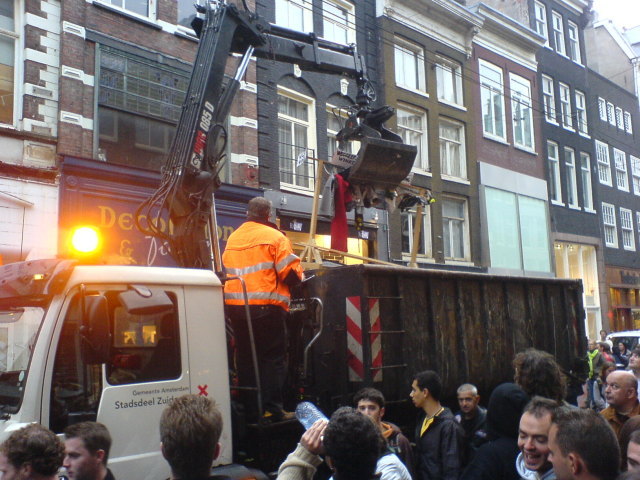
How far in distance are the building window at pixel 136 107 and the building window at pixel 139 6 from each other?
939 mm

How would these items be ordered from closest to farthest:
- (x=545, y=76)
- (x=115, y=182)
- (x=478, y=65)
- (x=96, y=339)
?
(x=96, y=339) → (x=115, y=182) → (x=478, y=65) → (x=545, y=76)

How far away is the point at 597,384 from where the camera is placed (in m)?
12.0

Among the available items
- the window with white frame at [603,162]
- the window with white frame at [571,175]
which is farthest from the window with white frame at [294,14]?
the window with white frame at [603,162]

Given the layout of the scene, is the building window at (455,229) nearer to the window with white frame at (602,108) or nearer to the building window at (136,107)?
the building window at (136,107)

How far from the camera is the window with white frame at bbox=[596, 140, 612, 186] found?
28250 mm

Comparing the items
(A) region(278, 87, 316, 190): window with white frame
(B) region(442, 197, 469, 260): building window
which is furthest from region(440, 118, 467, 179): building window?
(A) region(278, 87, 316, 190): window with white frame

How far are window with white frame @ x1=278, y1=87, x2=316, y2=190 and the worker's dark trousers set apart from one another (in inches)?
397

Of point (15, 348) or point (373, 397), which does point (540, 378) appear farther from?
point (15, 348)

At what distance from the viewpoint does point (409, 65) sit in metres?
19.6

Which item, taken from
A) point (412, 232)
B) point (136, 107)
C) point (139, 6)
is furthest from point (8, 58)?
point (412, 232)

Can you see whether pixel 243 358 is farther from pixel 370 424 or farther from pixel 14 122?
Answer: pixel 14 122

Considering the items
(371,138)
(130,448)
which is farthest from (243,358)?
(371,138)

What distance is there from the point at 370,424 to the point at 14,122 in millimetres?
10028

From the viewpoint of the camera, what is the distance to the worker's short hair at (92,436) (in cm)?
328
